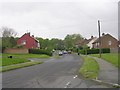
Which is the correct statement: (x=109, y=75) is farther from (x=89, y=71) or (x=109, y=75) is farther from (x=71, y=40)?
(x=71, y=40)

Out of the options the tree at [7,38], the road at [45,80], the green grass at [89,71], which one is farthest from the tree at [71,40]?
the road at [45,80]

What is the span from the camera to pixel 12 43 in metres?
87.6

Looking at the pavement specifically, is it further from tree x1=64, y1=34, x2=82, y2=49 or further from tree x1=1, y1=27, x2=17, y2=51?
tree x1=64, y1=34, x2=82, y2=49

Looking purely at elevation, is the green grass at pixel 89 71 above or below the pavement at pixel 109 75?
below

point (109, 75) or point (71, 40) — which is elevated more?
point (71, 40)

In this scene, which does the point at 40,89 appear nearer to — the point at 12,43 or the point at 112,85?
the point at 112,85

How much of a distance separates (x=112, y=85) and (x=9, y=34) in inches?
3077

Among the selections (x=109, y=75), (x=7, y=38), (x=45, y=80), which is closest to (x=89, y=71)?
(x=109, y=75)

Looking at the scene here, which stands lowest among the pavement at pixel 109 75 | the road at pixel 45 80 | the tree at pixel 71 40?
the road at pixel 45 80

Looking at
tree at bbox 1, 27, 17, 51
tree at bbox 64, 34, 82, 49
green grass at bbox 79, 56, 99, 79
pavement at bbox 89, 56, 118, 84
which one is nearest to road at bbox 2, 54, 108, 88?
green grass at bbox 79, 56, 99, 79

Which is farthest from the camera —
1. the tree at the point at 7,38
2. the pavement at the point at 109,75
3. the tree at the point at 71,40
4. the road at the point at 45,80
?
the tree at the point at 71,40

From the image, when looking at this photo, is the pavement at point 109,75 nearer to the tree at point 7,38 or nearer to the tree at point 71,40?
the tree at point 7,38

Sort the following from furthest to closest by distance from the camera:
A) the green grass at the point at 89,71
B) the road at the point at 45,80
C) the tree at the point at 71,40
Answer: the tree at the point at 71,40
the green grass at the point at 89,71
the road at the point at 45,80

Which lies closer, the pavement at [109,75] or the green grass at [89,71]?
the pavement at [109,75]
